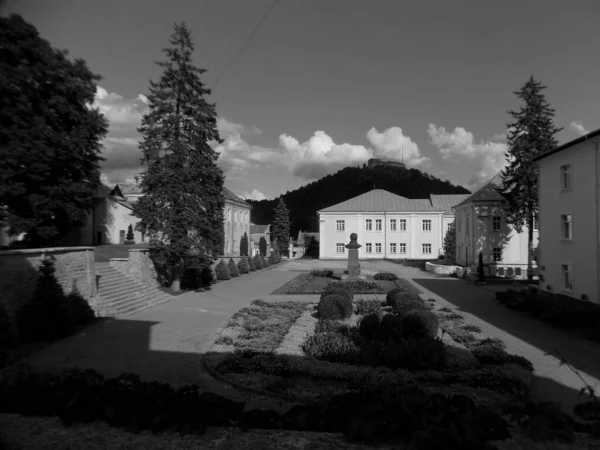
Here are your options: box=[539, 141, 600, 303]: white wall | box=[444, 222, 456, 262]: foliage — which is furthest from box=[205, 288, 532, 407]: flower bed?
box=[444, 222, 456, 262]: foliage

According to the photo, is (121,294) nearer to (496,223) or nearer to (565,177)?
(565,177)

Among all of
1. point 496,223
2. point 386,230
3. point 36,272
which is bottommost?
point 36,272

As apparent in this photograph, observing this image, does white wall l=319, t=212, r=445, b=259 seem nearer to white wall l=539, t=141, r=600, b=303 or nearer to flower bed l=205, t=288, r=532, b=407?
white wall l=539, t=141, r=600, b=303

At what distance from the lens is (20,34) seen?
4.51 metres

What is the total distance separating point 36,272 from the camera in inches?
461

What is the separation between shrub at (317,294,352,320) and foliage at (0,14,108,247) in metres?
10.1

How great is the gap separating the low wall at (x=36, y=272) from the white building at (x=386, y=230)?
37.1 meters

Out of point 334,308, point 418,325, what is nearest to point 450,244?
Result: point 334,308

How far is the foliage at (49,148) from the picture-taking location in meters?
8.51

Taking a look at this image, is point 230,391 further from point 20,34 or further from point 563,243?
point 563,243

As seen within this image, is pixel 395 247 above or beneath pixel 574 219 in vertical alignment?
beneath

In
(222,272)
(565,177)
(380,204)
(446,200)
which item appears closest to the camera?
(565,177)

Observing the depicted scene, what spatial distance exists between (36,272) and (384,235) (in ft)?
139

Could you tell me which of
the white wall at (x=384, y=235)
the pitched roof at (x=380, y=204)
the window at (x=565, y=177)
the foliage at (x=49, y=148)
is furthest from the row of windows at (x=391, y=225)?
the foliage at (x=49, y=148)
